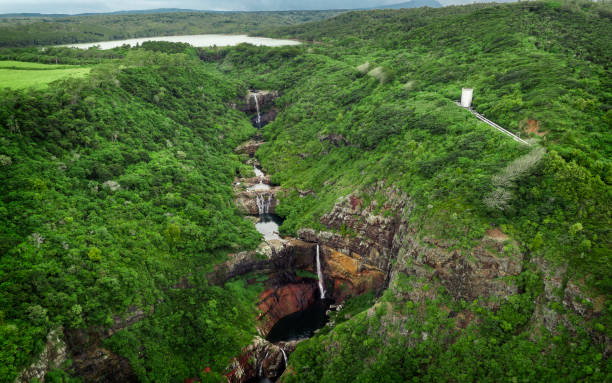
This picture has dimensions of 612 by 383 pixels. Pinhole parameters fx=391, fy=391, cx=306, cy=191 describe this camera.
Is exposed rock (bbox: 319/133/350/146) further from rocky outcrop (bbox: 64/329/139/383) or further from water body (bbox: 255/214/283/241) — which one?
rocky outcrop (bbox: 64/329/139/383)

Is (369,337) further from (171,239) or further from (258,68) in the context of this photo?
(258,68)

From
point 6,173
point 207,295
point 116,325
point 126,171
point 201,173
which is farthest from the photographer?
point 201,173

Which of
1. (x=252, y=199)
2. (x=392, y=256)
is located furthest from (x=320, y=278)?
(x=252, y=199)

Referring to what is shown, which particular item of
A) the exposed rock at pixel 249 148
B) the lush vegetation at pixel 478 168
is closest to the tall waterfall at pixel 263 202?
the lush vegetation at pixel 478 168

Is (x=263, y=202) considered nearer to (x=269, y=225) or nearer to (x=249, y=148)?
(x=269, y=225)

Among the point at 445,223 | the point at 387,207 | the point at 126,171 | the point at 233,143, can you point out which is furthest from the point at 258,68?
the point at 445,223

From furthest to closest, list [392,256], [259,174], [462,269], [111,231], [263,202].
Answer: [259,174], [263,202], [392,256], [111,231], [462,269]
